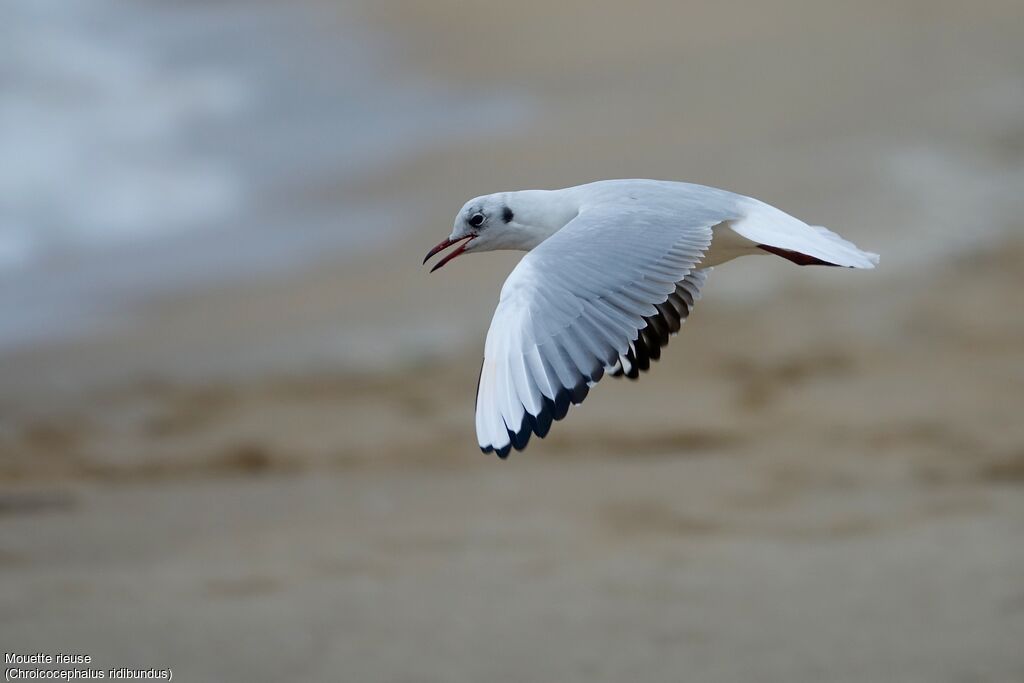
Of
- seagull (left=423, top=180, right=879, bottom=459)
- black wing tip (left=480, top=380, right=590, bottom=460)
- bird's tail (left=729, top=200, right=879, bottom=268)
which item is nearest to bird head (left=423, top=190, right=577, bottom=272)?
seagull (left=423, top=180, right=879, bottom=459)

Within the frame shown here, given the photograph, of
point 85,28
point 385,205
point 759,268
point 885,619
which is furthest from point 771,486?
point 85,28

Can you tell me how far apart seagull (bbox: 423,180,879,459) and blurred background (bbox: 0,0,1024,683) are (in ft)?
5.85

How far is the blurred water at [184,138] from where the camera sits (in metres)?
10.9

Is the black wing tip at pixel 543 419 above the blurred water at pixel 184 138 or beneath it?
beneath

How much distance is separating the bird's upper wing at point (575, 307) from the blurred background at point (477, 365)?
2022 millimetres

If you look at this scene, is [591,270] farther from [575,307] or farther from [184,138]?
[184,138]

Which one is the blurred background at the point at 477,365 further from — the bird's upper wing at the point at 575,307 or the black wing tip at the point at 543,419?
the black wing tip at the point at 543,419

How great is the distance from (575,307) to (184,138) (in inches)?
358

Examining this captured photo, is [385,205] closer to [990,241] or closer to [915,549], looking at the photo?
[990,241]

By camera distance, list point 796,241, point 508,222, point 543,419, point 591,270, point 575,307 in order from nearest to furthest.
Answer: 1. point 543,419
2. point 575,307
3. point 591,270
4. point 796,241
5. point 508,222

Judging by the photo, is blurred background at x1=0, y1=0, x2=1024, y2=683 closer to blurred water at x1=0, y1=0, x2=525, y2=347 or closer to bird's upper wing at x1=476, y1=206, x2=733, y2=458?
blurred water at x1=0, y1=0, x2=525, y2=347

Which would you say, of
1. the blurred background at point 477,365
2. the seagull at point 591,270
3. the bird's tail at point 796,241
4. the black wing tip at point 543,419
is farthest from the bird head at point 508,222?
the blurred background at point 477,365

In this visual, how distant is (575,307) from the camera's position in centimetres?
432

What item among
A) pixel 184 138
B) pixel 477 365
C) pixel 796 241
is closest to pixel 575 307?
pixel 796 241
